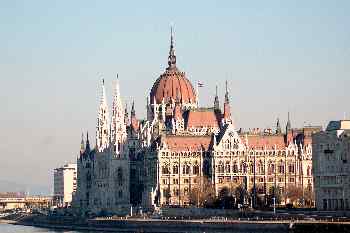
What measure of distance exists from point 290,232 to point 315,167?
31277mm

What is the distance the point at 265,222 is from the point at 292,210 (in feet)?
62.4

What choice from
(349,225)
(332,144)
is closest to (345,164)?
(332,144)

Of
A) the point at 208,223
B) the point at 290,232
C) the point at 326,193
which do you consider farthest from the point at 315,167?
the point at 290,232

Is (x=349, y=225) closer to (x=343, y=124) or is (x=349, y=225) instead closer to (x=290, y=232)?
(x=290, y=232)

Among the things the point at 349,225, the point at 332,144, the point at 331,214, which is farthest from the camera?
the point at 332,144

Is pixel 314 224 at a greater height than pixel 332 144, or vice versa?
pixel 332 144

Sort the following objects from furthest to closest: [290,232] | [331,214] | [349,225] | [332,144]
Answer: [332,144] < [331,214] < [290,232] < [349,225]

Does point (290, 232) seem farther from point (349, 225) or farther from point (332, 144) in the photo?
point (332, 144)

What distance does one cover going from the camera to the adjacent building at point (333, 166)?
618 ft

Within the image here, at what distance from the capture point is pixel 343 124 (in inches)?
7559

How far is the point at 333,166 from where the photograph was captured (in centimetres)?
19150

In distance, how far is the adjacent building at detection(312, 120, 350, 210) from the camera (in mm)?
188500

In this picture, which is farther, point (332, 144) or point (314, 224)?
point (332, 144)

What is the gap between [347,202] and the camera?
18750 cm
